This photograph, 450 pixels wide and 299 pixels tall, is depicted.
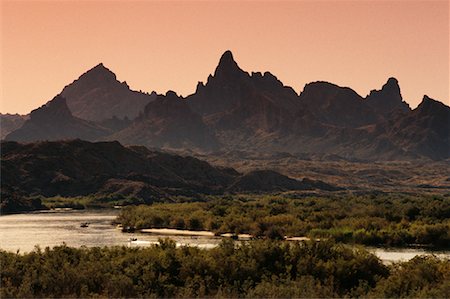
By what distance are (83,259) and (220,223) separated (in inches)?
2086

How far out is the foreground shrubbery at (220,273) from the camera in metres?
37.7

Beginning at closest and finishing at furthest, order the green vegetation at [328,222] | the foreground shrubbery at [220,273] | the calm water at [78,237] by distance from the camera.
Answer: the foreground shrubbery at [220,273] < the calm water at [78,237] < the green vegetation at [328,222]

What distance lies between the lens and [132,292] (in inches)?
1490

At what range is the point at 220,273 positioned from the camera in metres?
42.6

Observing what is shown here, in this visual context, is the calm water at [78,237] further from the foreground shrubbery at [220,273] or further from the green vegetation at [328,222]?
the foreground shrubbery at [220,273]

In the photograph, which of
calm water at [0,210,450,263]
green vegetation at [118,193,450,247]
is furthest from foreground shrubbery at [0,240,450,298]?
green vegetation at [118,193,450,247]

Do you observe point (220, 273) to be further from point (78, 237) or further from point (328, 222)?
point (328, 222)

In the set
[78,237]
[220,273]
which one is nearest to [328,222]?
[78,237]

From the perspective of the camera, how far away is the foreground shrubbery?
124 feet

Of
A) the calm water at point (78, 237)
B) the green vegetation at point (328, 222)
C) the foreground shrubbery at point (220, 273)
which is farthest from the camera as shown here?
the green vegetation at point (328, 222)

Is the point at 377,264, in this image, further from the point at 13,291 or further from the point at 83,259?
the point at 13,291

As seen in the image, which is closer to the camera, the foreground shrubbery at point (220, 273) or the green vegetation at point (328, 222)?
the foreground shrubbery at point (220, 273)

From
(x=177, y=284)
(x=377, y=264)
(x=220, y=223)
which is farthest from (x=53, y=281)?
(x=220, y=223)

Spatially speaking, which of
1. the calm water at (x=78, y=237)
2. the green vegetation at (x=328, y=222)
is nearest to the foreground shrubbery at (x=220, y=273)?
the calm water at (x=78, y=237)
